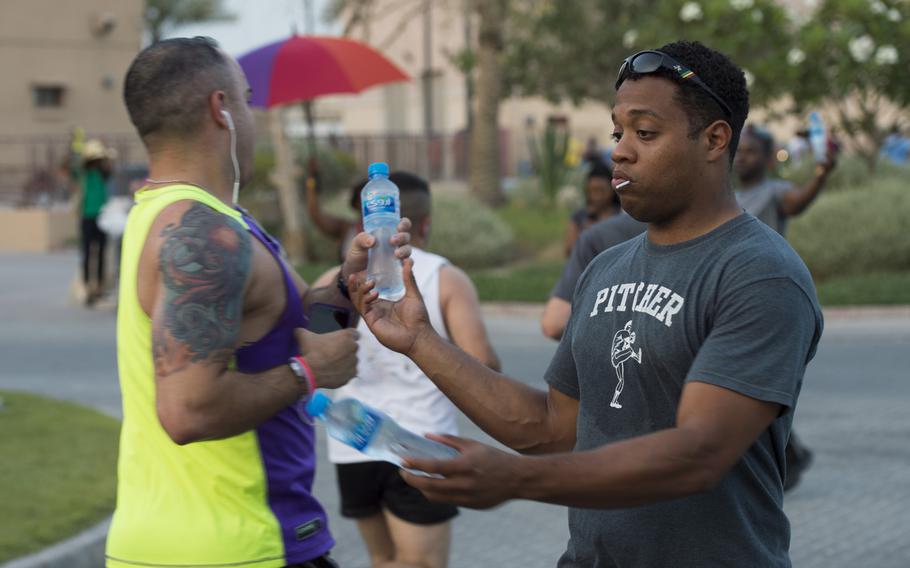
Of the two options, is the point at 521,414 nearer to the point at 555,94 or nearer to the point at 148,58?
the point at 148,58

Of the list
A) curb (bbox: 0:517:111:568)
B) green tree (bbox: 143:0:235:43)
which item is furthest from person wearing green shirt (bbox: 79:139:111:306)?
green tree (bbox: 143:0:235:43)

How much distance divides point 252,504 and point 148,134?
965mm

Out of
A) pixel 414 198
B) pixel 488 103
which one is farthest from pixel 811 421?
pixel 488 103

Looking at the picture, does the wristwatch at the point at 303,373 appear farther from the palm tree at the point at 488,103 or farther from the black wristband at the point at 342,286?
the palm tree at the point at 488,103

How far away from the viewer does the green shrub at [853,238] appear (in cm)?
1847

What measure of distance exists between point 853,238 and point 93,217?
1039 centimetres

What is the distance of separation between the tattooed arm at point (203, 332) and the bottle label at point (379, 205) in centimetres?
32

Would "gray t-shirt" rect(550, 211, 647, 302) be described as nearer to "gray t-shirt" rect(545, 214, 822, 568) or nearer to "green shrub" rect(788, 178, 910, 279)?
"gray t-shirt" rect(545, 214, 822, 568)

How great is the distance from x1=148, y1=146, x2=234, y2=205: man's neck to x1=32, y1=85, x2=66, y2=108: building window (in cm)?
3897

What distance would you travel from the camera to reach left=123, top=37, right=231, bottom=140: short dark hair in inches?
129

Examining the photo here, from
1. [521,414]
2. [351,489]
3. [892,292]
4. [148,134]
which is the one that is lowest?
[892,292]

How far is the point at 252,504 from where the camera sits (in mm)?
3201

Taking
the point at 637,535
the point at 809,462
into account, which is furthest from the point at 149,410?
the point at 809,462

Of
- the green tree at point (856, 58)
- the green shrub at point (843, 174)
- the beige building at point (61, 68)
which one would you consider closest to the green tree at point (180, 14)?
the beige building at point (61, 68)
